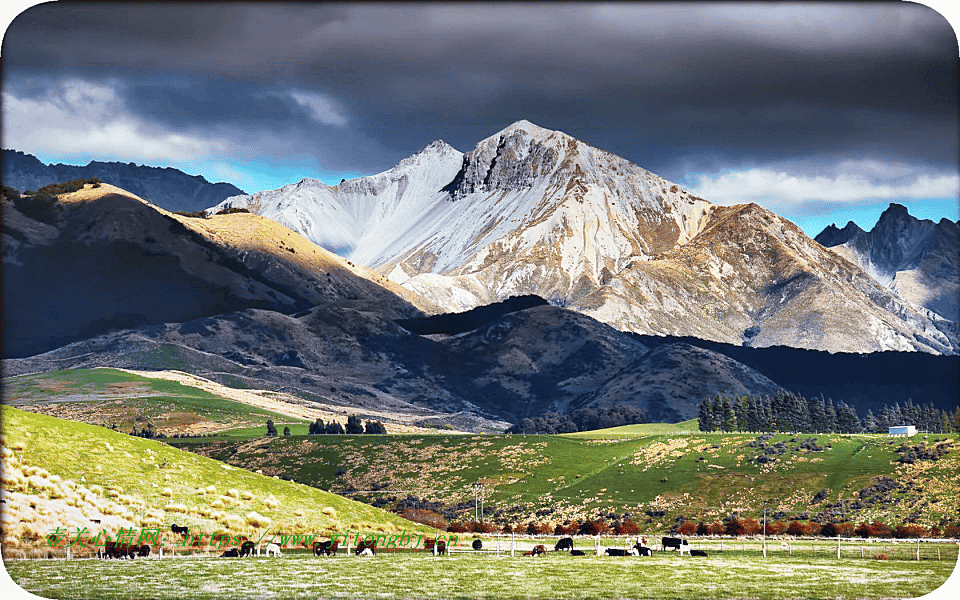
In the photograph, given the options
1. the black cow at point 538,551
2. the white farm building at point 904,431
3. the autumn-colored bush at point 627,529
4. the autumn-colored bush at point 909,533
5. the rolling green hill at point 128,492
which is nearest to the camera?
the rolling green hill at point 128,492

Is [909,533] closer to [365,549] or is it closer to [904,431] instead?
[365,549]

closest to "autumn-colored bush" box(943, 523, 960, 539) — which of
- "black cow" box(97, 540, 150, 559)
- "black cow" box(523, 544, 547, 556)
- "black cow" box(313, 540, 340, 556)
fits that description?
"black cow" box(523, 544, 547, 556)

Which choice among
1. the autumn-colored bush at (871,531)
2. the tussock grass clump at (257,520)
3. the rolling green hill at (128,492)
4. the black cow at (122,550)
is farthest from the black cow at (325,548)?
the autumn-colored bush at (871,531)

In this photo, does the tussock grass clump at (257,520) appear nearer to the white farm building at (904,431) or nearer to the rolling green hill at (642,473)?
the rolling green hill at (642,473)

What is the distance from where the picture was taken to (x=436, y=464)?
168m

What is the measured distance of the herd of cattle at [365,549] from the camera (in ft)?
139

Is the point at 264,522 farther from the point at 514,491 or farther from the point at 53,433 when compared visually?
the point at 514,491

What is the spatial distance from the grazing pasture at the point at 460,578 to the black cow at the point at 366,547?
1506mm

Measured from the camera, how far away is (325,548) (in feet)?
159

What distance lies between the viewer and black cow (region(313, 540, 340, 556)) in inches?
1902

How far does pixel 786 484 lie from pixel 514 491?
36.8 meters

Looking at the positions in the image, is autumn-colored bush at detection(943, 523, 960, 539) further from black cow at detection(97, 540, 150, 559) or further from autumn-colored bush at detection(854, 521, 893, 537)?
black cow at detection(97, 540, 150, 559)

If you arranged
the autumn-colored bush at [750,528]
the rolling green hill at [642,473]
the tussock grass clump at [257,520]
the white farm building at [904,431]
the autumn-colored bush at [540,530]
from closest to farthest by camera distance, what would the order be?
the tussock grass clump at [257,520] < the autumn-colored bush at [750,528] < the autumn-colored bush at [540,530] < the rolling green hill at [642,473] < the white farm building at [904,431]

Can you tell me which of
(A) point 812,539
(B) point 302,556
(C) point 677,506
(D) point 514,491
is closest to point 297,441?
(D) point 514,491
